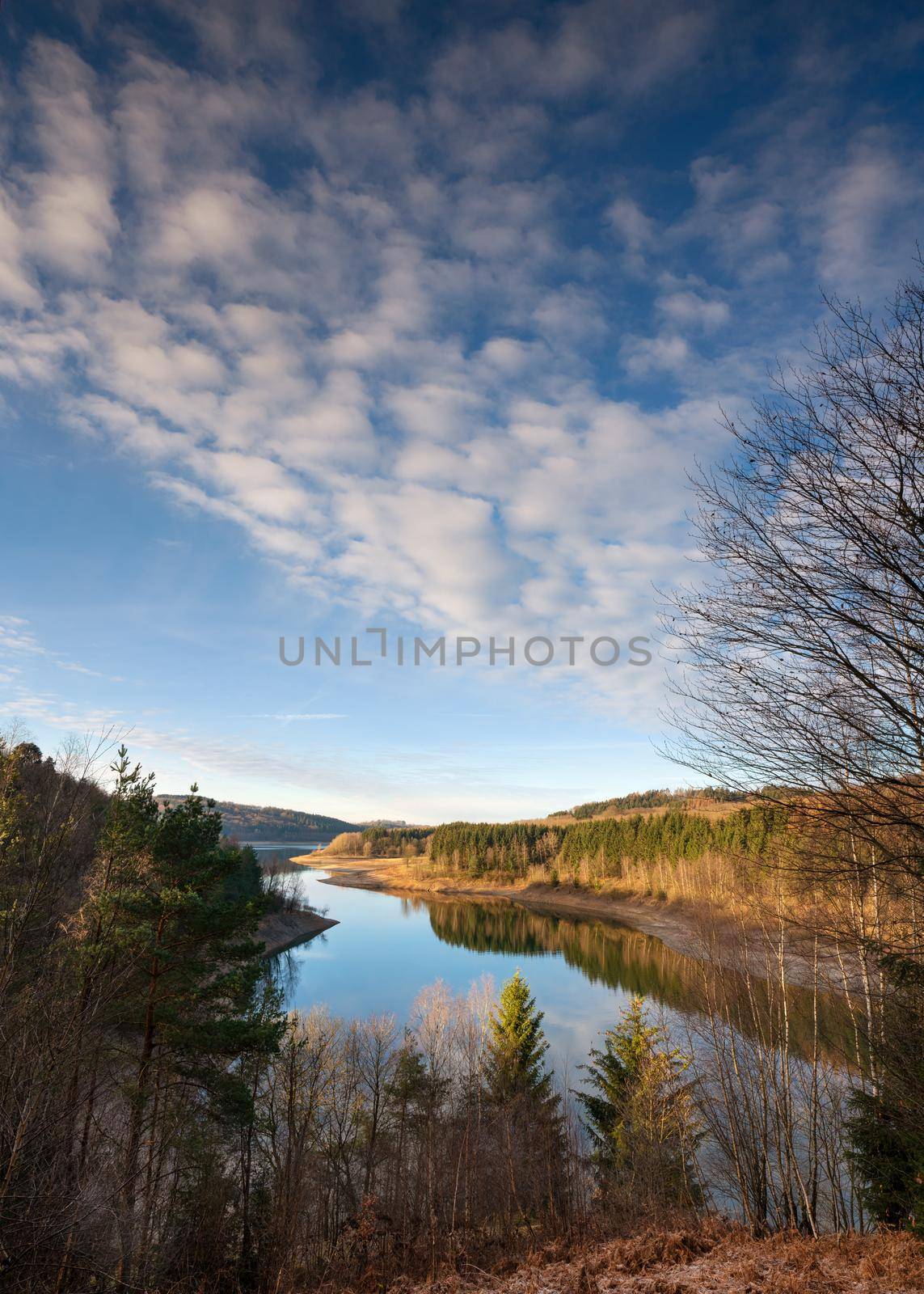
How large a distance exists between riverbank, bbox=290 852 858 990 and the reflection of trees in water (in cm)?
83

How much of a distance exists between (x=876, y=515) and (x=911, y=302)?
1.65 meters

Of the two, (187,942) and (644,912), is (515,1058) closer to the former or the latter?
(187,942)

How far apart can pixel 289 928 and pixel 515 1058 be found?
163 ft

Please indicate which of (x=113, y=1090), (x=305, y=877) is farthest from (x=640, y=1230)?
(x=305, y=877)

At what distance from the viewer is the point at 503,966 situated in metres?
53.7

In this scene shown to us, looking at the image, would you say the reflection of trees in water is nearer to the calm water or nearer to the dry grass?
the calm water

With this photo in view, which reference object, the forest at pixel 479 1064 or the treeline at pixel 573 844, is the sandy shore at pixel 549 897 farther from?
the forest at pixel 479 1064

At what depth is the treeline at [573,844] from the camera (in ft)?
249

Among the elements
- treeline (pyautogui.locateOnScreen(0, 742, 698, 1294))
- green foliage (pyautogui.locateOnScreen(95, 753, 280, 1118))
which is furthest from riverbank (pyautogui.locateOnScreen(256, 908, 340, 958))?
green foliage (pyautogui.locateOnScreen(95, 753, 280, 1118))

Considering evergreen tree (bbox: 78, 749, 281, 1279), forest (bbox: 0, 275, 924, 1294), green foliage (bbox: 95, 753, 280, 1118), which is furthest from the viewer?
green foliage (bbox: 95, 753, 280, 1118)

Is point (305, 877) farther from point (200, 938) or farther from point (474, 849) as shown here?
point (200, 938)

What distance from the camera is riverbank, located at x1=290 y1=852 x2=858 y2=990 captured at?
1619 centimetres

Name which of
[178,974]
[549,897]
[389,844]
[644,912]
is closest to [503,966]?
[644,912]

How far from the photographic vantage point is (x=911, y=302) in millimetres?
4828
